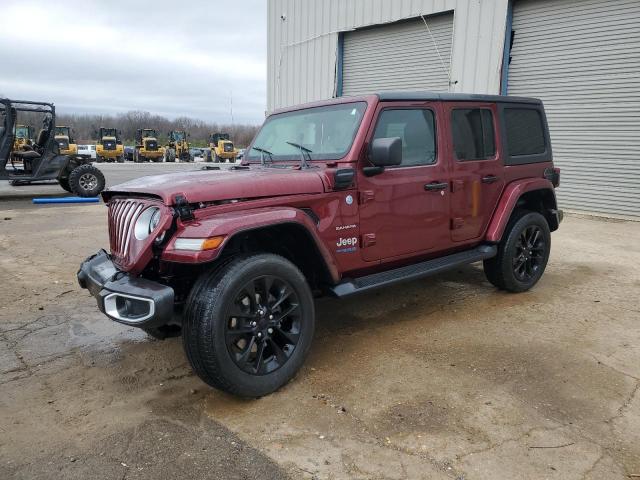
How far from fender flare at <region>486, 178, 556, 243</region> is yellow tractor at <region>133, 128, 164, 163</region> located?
116ft

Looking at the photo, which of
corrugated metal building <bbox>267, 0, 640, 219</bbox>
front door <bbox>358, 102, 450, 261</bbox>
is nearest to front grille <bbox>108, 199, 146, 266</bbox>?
front door <bbox>358, 102, 450, 261</bbox>

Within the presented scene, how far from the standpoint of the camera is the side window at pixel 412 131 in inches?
147

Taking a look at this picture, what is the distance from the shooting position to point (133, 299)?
2699mm

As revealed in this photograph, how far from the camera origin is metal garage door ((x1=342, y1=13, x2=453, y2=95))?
11562 mm

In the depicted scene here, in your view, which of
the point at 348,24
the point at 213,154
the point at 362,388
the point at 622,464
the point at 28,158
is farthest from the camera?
the point at 213,154

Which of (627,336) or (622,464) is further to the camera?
(627,336)

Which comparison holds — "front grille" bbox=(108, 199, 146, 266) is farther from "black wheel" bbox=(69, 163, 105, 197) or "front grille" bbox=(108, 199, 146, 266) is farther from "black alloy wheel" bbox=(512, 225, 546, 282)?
"black wheel" bbox=(69, 163, 105, 197)

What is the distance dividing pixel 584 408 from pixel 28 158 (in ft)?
43.5

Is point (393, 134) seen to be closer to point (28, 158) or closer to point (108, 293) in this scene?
point (108, 293)

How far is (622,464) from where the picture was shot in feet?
7.67

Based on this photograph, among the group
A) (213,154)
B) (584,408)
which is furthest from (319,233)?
(213,154)

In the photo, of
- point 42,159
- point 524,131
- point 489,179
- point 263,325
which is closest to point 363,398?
point 263,325

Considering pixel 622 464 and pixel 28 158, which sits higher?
pixel 28 158

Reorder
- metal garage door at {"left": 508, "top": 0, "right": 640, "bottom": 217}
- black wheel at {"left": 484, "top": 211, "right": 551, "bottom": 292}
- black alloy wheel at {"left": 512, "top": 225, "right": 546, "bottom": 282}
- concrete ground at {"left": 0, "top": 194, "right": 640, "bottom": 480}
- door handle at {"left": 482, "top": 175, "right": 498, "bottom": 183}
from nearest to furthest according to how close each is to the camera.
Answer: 1. concrete ground at {"left": 0, "top": 194, "right": 640, "bottom": 480}
2. door handle at {"left": 482, "top": 175, "right": 498, "bottom": 183}
3. black wheel at {"left": 484, "top": 211, "right": 551, "bottom": 292}
4. black alloy wheel at {"left": 512, "top": 225, "right": 546, "bottom": 282}
5. metal garage door at {"left": 508, "top": 0, "right": 640, "bottom": 217}
